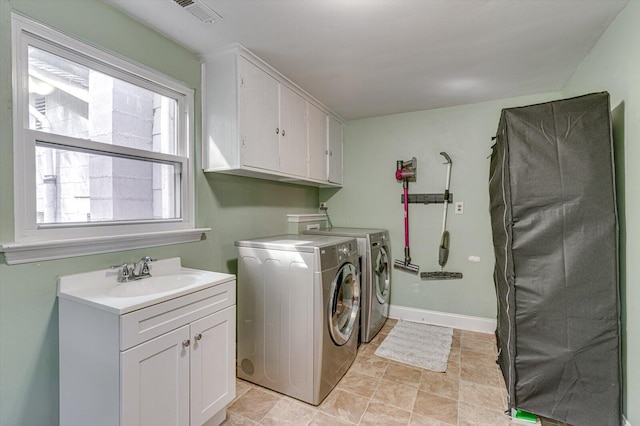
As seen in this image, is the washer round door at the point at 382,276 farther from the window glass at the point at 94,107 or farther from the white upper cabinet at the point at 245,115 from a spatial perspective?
the window glass at the point at 94,107

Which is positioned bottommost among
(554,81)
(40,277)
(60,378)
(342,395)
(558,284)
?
(342,395)

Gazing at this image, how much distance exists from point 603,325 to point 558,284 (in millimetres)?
275

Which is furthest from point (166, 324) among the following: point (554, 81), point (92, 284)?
point (554, 81)

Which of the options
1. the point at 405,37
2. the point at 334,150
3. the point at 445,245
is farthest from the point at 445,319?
the point at 405,37

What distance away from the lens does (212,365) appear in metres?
1.61

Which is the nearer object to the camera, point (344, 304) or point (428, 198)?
point (344, 304)

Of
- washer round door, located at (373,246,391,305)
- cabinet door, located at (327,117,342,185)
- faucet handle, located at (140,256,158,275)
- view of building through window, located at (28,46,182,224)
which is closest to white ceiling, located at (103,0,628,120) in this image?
view of building through window, located at (28,46,182,224)

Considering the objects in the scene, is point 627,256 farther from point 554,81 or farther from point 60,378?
point 60,378

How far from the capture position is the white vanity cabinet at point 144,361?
47.3 inches

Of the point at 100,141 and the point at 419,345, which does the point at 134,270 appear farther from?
the point at 419,345

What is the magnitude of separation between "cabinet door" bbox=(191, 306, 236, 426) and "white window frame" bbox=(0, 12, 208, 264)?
0.64 m

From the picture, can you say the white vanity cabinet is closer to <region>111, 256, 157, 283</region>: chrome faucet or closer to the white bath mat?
<region>111, 256, 157, 283</region>: chrome faucet

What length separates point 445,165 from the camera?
10.4 ft

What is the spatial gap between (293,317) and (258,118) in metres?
1.45
